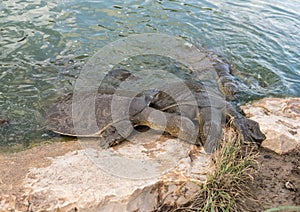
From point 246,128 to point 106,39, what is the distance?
3672 millimetres

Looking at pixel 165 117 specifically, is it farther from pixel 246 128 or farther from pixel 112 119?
pixel 246 128

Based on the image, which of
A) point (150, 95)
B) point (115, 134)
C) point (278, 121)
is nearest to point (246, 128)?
point (278, 121)

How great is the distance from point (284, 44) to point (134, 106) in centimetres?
484

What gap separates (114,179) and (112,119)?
3.26 ft

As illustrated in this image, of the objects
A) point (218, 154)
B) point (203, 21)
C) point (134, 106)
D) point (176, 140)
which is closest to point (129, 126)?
point (134, 106)

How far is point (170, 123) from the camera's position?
3824 millimetres

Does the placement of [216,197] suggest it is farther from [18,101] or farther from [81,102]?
[18,101]

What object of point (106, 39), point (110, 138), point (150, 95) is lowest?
point (106, 39)

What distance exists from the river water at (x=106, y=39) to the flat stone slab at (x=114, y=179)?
3.33 feet

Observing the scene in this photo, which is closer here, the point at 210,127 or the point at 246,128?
the point at 210,127

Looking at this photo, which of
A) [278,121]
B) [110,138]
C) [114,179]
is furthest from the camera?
[278,121]

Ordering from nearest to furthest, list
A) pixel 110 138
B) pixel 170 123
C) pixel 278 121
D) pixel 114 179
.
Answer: pixel 114 179
pixel 110 138
pixel 170 123
pixel 278 121

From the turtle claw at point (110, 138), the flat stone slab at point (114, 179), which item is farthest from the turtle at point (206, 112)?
the turtle claw at point (110, 138)

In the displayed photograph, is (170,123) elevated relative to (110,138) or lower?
elevated
